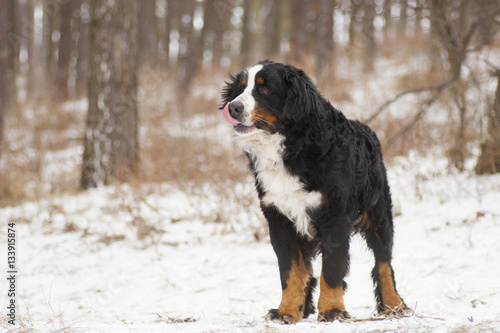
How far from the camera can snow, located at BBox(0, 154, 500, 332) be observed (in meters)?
3.27

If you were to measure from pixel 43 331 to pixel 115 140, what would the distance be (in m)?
5.53

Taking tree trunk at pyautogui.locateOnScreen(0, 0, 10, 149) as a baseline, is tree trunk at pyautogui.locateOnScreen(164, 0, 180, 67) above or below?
above

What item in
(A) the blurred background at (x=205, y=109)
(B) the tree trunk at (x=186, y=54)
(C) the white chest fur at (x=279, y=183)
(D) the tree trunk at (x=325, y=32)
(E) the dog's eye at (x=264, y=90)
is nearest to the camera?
(C) the white chest fur at (x=279, y=183)

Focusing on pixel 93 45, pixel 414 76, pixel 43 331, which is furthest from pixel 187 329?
pixel 414 76

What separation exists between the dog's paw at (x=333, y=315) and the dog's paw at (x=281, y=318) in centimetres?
16

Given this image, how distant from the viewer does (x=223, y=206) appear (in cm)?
602

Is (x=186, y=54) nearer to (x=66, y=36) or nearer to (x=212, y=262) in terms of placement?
(x=66, y=36)

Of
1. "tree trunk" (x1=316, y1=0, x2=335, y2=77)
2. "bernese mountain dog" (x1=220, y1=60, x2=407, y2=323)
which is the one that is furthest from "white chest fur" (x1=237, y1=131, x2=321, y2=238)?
"tree trunk" (x1=316, y1=0, x2=335, y2=77)

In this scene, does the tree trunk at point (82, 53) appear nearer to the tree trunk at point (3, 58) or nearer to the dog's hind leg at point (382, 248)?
the tree trunk at point (3, 58)

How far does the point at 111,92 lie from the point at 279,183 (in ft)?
18.3

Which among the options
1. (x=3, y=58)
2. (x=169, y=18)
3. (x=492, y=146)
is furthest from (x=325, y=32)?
(x=169, y=18)

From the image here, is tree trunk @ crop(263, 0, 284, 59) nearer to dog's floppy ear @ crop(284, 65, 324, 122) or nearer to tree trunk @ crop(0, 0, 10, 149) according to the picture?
tree trunk @ crop(0, 0, 10, 149)

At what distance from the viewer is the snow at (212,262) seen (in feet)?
10.7

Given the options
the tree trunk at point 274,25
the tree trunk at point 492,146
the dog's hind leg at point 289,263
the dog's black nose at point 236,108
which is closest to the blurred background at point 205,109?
the tree trunk at point 492,146
